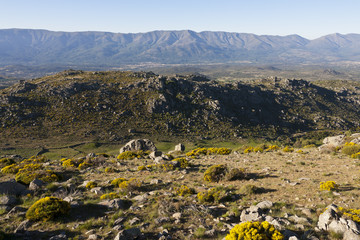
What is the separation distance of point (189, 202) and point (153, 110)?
87.6 meters

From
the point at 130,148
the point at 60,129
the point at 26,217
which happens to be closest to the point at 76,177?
the point at 26,217

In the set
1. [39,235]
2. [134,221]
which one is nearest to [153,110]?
[134,221]

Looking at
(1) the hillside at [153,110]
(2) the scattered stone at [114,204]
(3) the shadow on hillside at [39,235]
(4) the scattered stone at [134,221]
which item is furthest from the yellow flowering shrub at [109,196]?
(1) the hillside at [153,110]

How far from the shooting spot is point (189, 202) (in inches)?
554

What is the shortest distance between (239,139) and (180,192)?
83.0 m

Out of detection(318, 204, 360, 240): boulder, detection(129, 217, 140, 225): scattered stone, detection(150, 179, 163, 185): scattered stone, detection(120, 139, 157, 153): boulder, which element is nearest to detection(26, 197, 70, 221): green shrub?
detection(129, 217, 140, 225): scattered stone

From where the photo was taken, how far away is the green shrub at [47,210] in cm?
1196

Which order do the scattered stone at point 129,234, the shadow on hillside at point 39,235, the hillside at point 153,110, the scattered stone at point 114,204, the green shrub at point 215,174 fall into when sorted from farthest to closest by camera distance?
the hillside at point 153,110 < the green shrub at point 215,174 < the scattered stone at point 114,204 < the shadow on hillside at point 39,235 < the scattered stone at point 129,234

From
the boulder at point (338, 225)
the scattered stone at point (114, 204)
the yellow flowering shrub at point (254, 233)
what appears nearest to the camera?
Answer: the yellow flowering shrub at point (254, 233)

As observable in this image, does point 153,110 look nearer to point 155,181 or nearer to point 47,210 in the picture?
point 155,181

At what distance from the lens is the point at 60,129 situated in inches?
3169

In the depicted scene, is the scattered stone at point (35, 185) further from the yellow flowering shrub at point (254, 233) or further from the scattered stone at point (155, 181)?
the yellow flowering shrub at point (254, 233)

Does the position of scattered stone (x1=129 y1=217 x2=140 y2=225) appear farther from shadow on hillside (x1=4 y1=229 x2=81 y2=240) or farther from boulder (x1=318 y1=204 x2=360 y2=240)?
boulder (x1=318 y1=204 x2=360 y2=240)

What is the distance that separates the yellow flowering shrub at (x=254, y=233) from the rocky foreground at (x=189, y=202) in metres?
0.71
